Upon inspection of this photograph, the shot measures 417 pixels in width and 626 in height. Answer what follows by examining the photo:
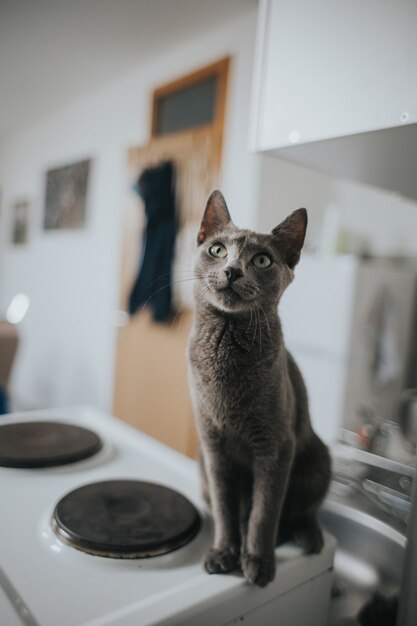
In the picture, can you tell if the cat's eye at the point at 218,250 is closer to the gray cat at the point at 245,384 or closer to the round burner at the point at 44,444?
the gray cat at the point at 245,384

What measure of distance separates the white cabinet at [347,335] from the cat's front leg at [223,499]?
1281mm

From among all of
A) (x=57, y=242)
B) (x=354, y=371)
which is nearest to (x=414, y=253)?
(x=354, y=371)

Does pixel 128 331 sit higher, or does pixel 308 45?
pixel 308 45

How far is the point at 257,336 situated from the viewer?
552 millimetres

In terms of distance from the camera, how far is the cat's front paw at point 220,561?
1.75 feet

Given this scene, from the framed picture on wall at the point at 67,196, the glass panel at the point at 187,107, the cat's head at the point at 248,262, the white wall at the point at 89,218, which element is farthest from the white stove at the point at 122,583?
the framed picture on wall at the point at 67,196

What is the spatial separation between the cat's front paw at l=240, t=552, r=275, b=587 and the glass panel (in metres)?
2.32

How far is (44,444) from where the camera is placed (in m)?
0.81

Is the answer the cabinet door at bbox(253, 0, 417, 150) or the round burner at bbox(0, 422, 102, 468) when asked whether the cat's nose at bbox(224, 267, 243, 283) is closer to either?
the cabinet door at bbox(253, 0, 417, 150)

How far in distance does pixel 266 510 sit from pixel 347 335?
1439 mm

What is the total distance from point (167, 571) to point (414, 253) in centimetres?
208

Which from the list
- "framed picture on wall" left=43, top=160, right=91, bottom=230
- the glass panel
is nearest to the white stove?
the glass panel

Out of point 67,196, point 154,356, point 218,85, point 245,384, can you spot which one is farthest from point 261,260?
point 67,196

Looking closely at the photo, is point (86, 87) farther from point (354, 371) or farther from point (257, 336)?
point (257, 336)
